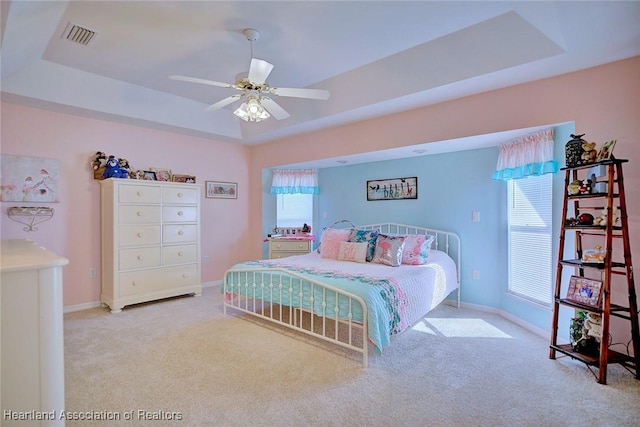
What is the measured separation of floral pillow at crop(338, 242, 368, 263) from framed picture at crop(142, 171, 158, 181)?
2.87m

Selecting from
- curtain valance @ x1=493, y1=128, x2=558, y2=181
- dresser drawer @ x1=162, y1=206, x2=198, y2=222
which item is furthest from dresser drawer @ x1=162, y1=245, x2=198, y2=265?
curtain valance @ x1=493, y1=128, x2=558, y2=181

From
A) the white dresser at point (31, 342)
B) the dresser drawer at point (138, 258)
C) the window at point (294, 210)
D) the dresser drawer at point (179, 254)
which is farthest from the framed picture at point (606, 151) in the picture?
the dresser drawer at point (138, 258)

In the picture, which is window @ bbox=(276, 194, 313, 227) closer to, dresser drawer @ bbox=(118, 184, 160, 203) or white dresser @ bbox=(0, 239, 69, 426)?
dresser drawer @ bbox=(118, 184, 160, 203)

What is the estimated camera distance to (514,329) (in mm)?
3357

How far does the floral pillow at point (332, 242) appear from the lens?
4.13 m

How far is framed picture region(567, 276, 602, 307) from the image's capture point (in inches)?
93.1

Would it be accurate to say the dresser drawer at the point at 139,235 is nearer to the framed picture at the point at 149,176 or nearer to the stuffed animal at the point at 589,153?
the framed picture at the point at 149,176

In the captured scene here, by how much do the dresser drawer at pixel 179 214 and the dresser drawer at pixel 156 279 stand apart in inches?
26.5

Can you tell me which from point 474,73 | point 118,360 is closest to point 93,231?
point 118,360

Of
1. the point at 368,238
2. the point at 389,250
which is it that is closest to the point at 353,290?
the point at 389,250

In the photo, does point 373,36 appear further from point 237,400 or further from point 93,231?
point 93,231

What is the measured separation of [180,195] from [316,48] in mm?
2771

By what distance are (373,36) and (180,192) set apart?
323 cm

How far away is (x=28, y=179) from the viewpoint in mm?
3668
